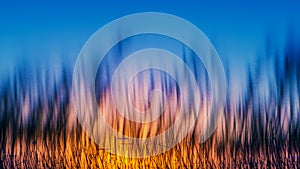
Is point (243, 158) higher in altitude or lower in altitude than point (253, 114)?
lower

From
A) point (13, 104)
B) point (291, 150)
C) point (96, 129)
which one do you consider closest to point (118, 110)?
point (96, 129)

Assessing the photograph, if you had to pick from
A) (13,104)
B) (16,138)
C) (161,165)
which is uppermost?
(13,104)

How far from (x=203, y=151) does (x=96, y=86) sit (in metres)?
1.06

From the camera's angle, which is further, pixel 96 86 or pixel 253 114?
pixel 96 86

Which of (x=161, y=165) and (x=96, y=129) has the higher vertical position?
(x=96, y=129)

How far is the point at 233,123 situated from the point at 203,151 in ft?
1.20

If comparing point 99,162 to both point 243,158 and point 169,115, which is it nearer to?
point 169,115

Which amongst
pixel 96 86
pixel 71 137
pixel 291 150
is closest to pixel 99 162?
pixel 71 137

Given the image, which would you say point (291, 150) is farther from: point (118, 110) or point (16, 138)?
point (16, 138)

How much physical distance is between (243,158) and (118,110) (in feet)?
3.65

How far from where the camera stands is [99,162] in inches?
173

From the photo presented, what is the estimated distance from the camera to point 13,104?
430 centimetres

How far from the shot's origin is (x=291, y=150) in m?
4.08

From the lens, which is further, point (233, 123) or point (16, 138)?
point (16, 138)
